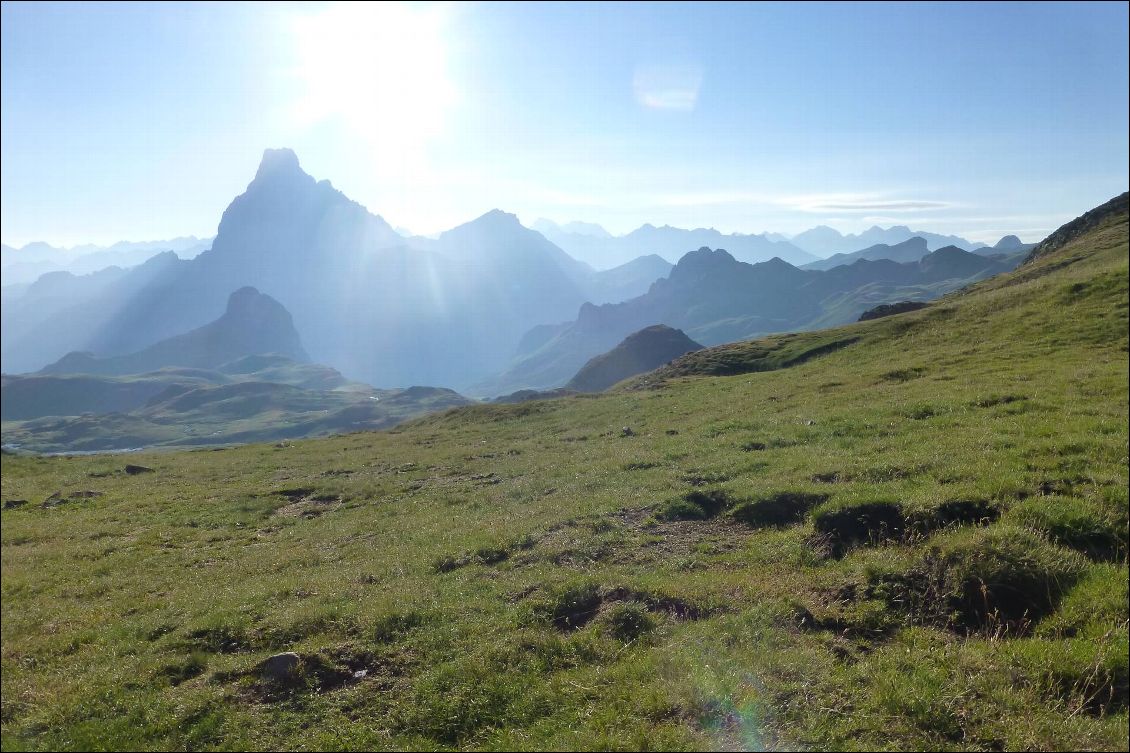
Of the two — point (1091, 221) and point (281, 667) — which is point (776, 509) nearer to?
point (281, 667)

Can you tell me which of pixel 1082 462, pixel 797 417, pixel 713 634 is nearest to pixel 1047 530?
pixel 1082 462


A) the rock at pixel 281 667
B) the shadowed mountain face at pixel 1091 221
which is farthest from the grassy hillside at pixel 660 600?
the shadowed mountain face at pixel 1091 221

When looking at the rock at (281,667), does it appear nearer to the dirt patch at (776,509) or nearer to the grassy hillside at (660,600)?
the grassy hillside at (660,600)

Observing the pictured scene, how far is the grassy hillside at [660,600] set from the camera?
852 cm

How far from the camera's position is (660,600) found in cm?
1242

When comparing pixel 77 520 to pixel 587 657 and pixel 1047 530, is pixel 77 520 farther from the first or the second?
pixel 1047 530

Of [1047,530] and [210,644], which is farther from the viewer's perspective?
[210,644]

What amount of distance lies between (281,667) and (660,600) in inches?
323

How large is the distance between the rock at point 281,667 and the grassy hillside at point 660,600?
0.16ft

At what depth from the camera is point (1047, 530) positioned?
12.0 metres

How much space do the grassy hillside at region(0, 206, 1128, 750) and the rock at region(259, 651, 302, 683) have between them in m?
0.05

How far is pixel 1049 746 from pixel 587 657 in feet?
22.8

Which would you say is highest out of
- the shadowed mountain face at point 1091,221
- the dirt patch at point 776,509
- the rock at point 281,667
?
the shadowed mountain face at point 1091,221

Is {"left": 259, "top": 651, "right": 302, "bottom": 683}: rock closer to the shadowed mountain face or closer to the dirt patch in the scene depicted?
the dirt patch
